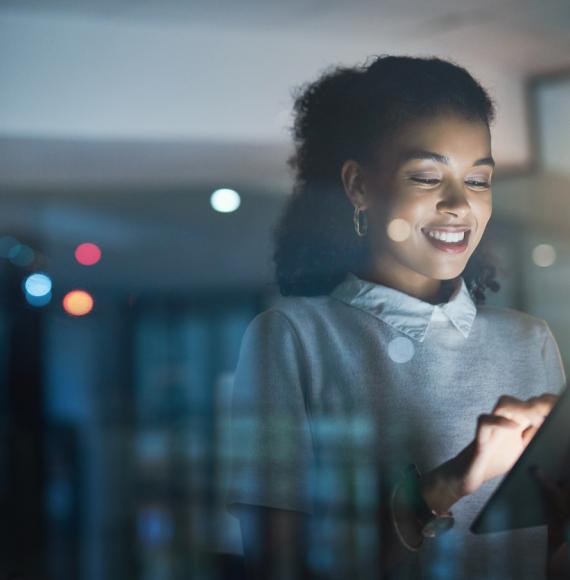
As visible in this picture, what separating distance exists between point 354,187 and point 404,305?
31 centimetres

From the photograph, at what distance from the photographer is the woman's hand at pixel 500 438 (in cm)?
208

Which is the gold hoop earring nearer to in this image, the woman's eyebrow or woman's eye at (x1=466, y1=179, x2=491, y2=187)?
the woman's eyebrow

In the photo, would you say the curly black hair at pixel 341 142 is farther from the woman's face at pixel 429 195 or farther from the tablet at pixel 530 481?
the tablet at pixel 530 481

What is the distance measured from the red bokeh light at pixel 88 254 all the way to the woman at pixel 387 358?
0.39m

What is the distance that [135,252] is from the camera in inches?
75.3

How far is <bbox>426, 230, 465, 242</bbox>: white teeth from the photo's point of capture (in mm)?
2107

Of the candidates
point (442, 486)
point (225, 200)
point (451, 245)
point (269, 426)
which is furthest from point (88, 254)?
point (442, 486)

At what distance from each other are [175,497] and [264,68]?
101 cm

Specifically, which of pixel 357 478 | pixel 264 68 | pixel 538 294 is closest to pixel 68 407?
pixel 357 478

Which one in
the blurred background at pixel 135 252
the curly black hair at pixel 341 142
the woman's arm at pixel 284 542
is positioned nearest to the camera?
the blurred background at pixel 135 252

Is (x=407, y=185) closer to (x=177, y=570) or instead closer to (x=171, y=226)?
(x=171, y=226)

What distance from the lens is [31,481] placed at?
1828 millimetres

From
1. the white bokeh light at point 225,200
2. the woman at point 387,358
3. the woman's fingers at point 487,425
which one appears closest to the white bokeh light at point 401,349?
the woman at point 387,358

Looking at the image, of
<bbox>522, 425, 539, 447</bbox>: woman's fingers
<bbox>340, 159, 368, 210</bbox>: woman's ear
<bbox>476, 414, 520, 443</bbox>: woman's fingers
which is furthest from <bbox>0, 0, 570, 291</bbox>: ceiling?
<bbox>522, 425, 539, 447</bbox>: woman's fingers
